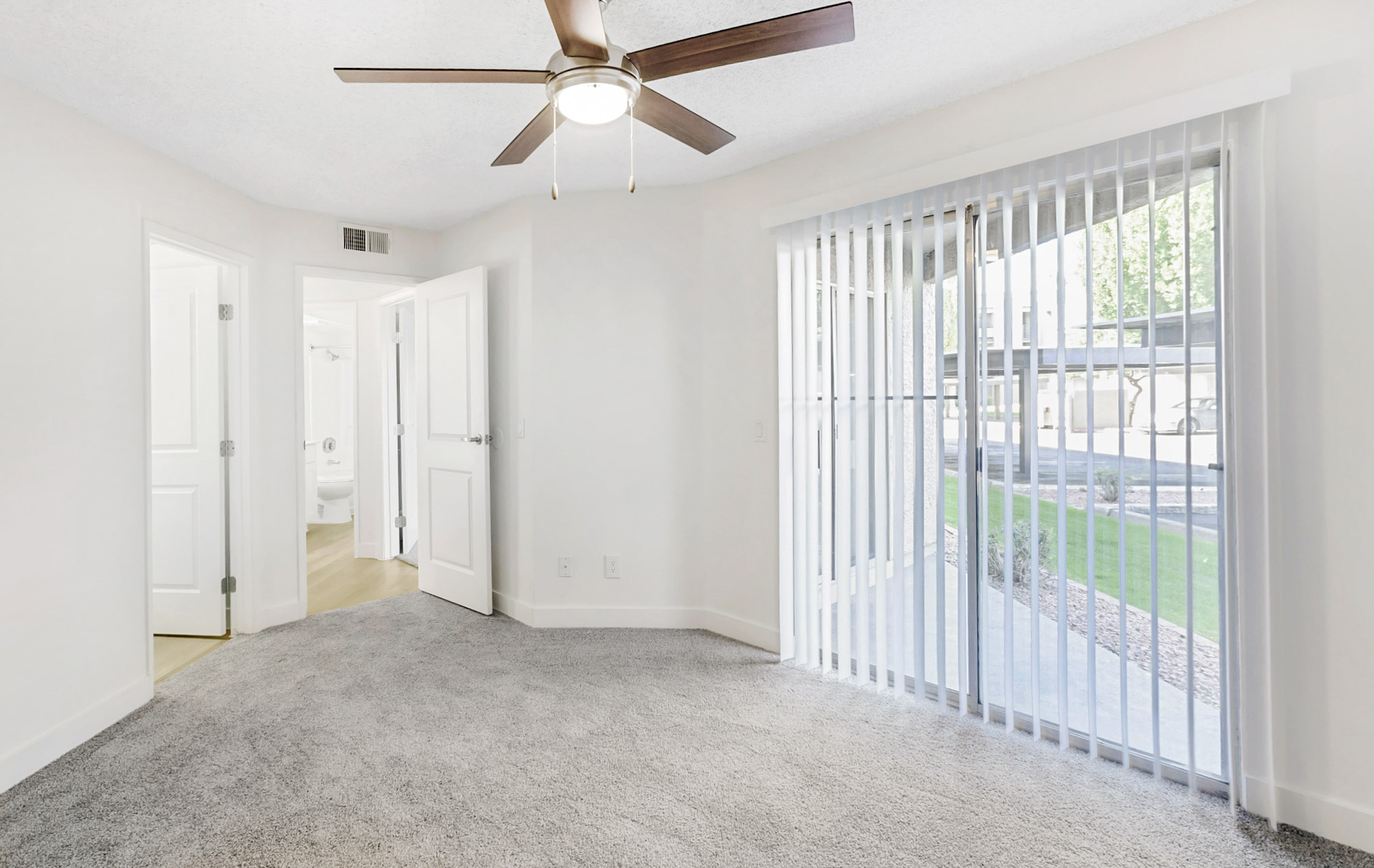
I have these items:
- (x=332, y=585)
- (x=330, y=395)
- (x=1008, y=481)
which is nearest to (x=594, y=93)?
(x=1008, y=481)

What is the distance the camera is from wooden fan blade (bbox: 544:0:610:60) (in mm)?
1381

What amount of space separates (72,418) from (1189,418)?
3.91 m

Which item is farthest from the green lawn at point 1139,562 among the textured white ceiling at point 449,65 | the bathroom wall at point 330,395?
the bathroom wall at point 330,395

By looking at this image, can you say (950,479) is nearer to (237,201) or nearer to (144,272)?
(144,272)

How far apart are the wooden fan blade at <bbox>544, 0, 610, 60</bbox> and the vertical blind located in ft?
4.97

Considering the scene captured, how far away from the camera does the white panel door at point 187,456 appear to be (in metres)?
3.40

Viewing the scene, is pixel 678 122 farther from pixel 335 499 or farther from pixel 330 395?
pixel 330 395

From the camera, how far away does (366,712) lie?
2.55 m

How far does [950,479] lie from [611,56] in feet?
6.31

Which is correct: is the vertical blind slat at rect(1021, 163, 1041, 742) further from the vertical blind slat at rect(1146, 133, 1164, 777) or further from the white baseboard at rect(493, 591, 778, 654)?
the white baseboard at rect(493, 591, 778, 654)

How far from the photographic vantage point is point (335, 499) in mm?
6496

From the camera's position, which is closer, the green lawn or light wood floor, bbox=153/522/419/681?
the green lawn

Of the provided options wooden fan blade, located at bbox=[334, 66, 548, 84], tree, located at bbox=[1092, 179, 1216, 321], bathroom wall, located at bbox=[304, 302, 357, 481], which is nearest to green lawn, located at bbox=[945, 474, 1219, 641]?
tree, located at bbox=[1092, 179, 1216, 321]

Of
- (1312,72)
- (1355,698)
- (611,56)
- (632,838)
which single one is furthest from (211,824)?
(1312,72)
